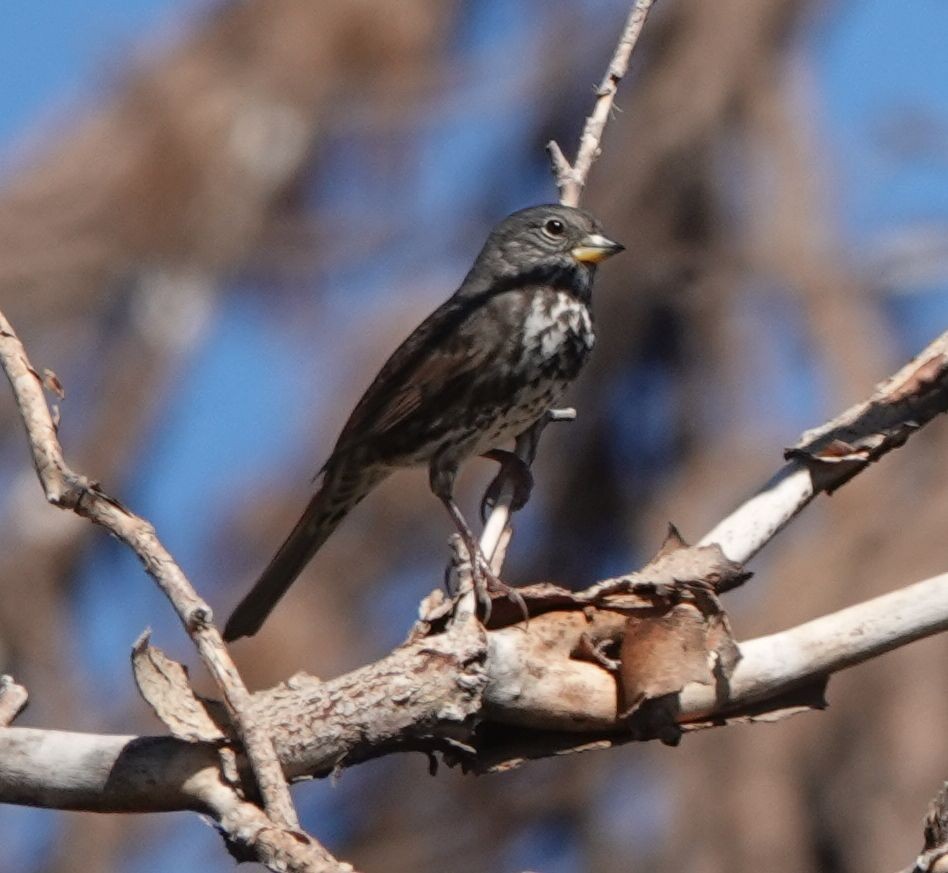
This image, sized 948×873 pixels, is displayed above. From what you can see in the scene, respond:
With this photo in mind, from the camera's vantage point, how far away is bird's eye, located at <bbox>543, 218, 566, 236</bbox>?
5.26 m

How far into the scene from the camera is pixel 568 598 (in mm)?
3264

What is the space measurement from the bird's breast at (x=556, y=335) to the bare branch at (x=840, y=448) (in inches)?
53.6

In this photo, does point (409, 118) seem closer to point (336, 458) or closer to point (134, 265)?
point (134, 265)

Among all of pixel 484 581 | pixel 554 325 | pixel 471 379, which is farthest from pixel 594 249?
pixel 484 581

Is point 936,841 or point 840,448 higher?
point 840,448

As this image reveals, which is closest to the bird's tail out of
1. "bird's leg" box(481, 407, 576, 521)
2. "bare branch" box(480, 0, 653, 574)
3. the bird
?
the bird

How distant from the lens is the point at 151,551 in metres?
2.88

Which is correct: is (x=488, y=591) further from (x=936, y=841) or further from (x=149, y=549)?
(x=936, y=841)

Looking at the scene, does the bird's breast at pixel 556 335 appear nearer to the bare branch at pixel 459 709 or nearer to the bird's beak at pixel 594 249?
the bird's beak at pixel 594 249

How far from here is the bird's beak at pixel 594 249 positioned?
17.1 feet

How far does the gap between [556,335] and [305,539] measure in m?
0.83

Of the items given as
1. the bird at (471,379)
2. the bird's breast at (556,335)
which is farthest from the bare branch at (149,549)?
the bird's breast at (556,335)

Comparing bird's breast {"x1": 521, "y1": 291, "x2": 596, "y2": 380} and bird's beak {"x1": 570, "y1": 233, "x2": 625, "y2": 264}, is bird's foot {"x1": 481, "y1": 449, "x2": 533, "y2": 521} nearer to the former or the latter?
bird's breast {"x1": 521, "y1": 291, "x2": 596, "y2": 380}

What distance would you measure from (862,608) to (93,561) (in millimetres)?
7940
